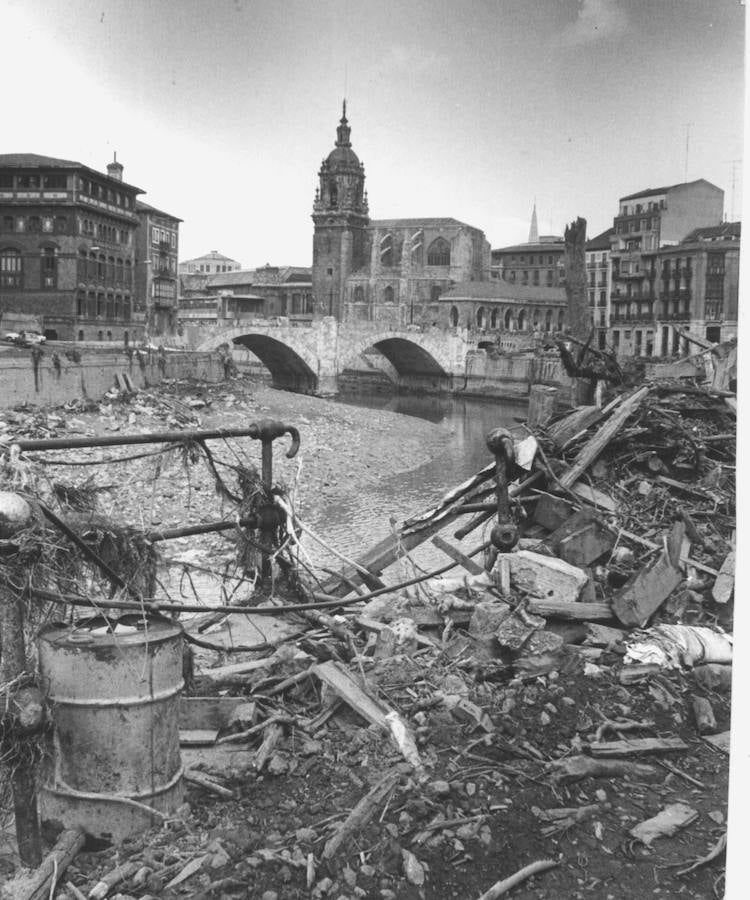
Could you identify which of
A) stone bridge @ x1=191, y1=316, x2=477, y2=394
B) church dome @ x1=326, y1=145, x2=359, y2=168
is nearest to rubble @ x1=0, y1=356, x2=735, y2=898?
stone bridge @ x1=191, y1=316, x2=477, y2=394

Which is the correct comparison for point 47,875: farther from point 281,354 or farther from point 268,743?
point 281,354

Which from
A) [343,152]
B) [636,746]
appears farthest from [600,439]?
[343,152]

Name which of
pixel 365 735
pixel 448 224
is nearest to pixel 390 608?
pixel 365 735

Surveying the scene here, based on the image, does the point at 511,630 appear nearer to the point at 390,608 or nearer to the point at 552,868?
Answer: the point at 390,608

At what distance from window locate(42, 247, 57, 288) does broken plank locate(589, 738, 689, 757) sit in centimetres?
4749

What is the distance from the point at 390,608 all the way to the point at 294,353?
47.5 metres

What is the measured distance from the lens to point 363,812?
2703mm

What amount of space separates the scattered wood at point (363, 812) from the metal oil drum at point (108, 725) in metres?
0.51

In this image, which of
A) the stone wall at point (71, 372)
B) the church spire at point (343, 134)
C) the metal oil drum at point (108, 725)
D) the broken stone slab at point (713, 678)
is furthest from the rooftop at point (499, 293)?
the metal oil drum at point (108, 725)

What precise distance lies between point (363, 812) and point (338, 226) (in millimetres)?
73793

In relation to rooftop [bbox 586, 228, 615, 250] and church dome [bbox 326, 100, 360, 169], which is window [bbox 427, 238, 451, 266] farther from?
rooftop [bbox 586, 228, 615, 250]

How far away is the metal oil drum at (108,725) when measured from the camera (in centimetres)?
256

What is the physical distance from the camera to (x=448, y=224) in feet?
240

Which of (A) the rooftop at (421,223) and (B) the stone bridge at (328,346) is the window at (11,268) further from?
(A) the rooftop at (421,223)
